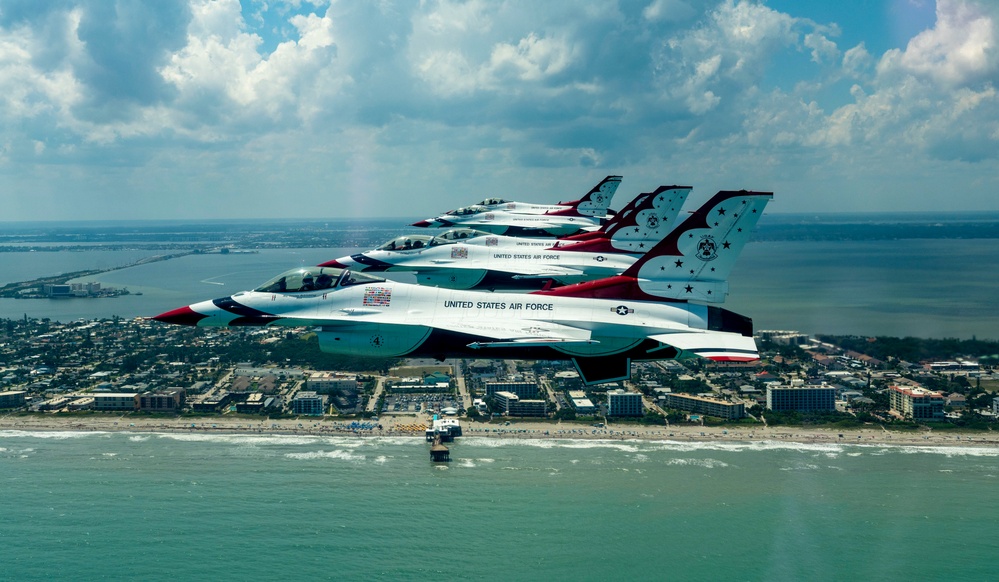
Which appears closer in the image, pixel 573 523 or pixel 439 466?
pixel 573 523

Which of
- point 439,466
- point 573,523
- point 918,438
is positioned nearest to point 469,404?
point 439,466

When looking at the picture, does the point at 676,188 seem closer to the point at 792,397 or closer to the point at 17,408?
the point at 792,397

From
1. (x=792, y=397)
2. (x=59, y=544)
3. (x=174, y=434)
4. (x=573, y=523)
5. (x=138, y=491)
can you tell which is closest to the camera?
(x=59, y=544)

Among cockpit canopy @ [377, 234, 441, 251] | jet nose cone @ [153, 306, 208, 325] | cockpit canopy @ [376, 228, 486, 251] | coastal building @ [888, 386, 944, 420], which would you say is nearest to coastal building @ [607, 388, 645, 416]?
coastal building @ [888, 386, 944, 420]

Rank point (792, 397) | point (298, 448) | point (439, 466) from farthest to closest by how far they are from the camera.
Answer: point (792, 397), point (298, 448), point (439, 466)

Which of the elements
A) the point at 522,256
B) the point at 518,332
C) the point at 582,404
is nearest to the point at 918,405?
the point at 582,404

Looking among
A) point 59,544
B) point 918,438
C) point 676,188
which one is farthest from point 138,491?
point 918,438

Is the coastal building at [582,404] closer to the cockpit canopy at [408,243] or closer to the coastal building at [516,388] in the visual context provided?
the coastal building at [516,388]

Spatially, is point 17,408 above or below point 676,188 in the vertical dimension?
below
